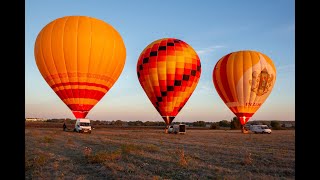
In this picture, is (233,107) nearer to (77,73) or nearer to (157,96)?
(157,96)

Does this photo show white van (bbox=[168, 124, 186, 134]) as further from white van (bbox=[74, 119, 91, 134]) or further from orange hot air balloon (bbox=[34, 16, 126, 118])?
orange hot air balloon (bbox=[34, 16, 126, 118])

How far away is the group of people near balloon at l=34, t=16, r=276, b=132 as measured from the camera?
3197 cm

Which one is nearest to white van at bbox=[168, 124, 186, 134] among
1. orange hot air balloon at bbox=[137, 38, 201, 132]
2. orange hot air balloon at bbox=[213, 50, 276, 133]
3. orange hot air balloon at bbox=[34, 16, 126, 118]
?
orange hot air balloon at bbox=[137, 38, 201, 132]

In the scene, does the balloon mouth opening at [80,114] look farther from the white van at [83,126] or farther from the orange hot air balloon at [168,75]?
the orange hot air balloon at [168,75]

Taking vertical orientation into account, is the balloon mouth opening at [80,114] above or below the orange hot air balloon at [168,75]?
below

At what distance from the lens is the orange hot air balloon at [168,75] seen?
39.9 metres

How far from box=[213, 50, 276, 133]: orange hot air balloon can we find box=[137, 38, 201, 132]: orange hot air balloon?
421cm

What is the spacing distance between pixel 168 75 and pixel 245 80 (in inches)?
394

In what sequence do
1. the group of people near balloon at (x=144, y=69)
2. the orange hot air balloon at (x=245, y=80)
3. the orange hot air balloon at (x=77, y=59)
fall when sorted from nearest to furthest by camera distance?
the orange hot air balloon at (x=77, y=59)
the group of people near balloon at (x=144, y=69)
the orange hot air balloon at (x=245, y=80)

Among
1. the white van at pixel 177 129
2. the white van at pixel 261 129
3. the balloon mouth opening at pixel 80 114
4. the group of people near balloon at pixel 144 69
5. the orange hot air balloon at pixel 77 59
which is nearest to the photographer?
the orange hot air balloon at pixel 77 59

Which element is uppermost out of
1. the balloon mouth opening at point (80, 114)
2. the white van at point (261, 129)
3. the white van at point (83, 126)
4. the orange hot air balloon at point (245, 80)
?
the orange hot air balloon at point (245, 80)

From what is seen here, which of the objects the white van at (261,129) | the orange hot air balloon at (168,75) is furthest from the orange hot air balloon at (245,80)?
the white van at (261,129)
